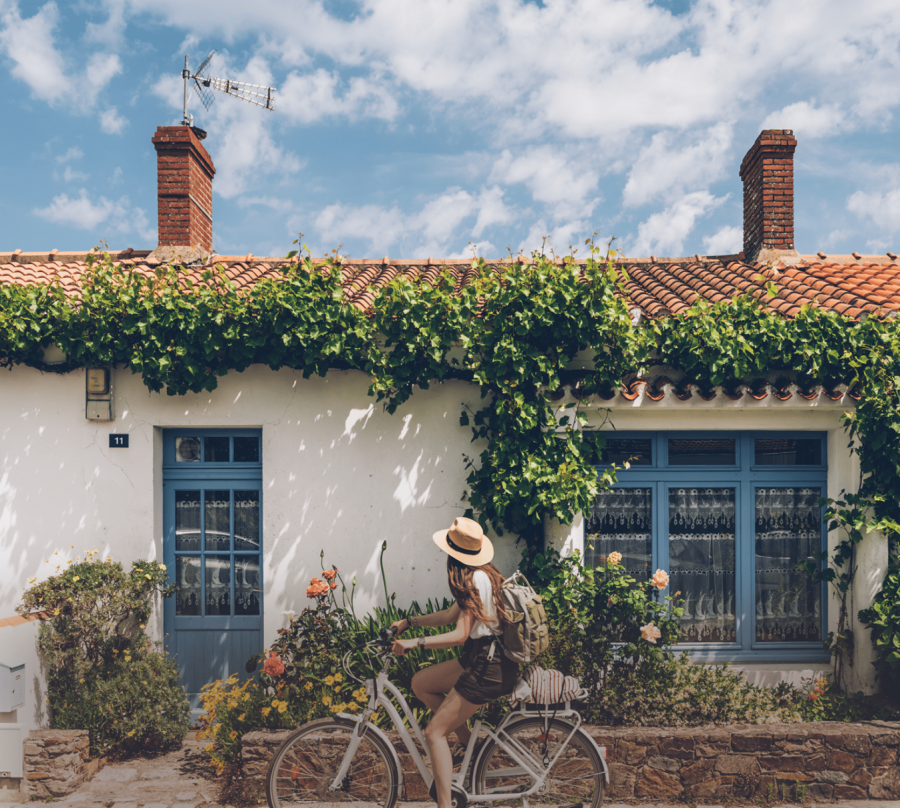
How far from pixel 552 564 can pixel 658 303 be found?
296 cm

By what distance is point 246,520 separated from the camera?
19.4 ft

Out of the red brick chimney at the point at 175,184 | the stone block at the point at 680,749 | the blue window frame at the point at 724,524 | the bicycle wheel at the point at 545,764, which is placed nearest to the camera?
the bicycle wheel at the point at 545,764

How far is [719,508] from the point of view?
19.0 ft

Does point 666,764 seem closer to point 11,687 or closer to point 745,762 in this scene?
point 745,762

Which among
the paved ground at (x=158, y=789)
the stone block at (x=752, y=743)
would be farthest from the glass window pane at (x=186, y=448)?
the stone block at (x=752, y=743)

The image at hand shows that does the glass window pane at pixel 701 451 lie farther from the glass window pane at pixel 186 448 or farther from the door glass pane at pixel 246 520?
the glass window pane at pixel 186 448

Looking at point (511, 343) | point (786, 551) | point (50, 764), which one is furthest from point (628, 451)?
point (50, 764)

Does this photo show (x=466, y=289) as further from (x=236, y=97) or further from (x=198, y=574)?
(x=236, y=97)

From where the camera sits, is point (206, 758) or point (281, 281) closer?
point (206, 758)

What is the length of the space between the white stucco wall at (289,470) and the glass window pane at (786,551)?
359 millimetres

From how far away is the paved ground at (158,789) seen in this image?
14.2 feet

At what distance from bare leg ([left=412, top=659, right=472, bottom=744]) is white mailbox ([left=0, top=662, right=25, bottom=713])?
9.78 ft

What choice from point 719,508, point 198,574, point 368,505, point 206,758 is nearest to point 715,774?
point 719,508

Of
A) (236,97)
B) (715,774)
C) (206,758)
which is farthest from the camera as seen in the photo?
(236,97)
